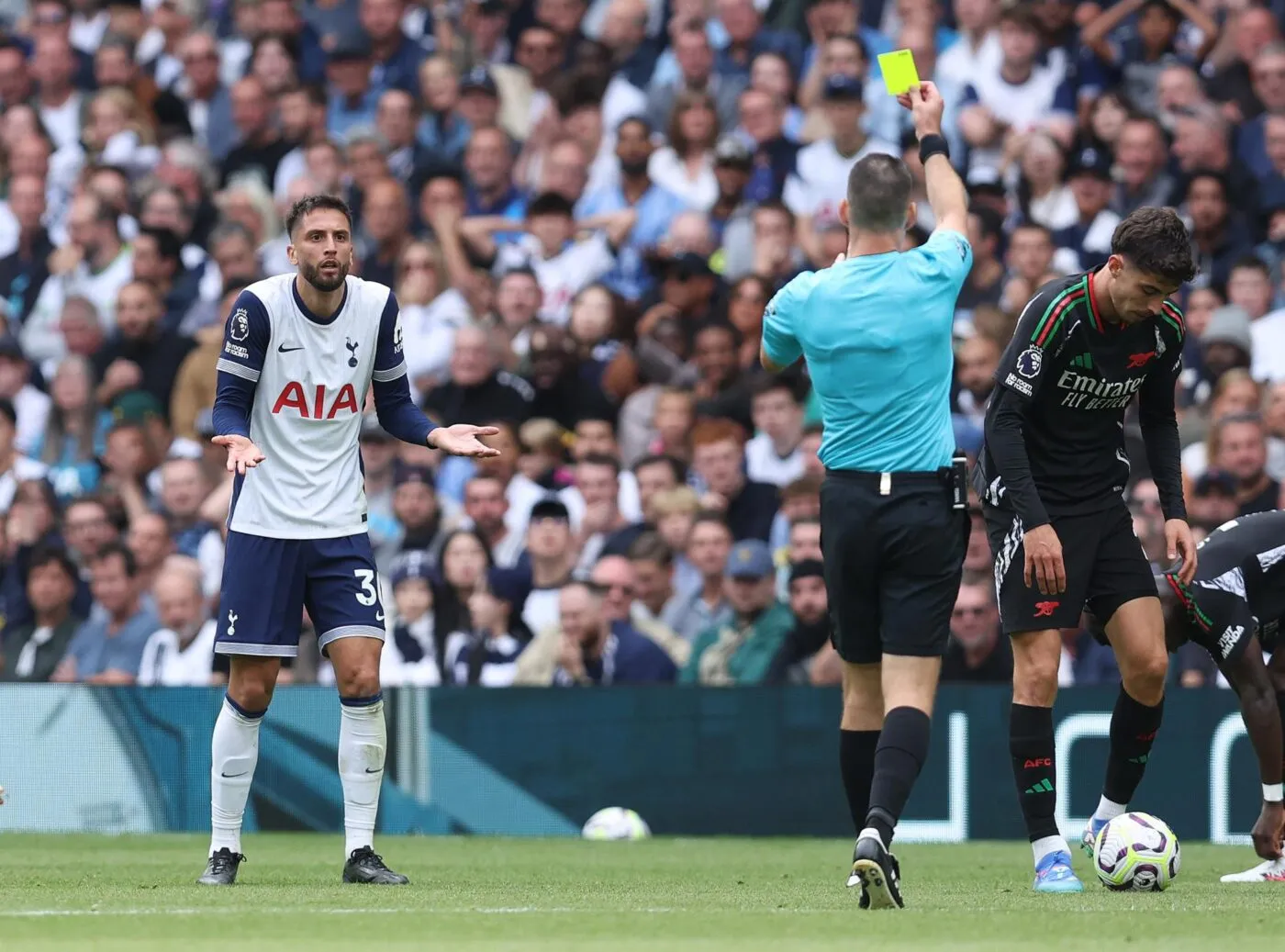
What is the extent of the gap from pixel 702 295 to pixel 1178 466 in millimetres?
7162

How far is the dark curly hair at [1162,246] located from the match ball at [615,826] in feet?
18.4

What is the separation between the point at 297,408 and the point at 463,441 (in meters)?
0.66

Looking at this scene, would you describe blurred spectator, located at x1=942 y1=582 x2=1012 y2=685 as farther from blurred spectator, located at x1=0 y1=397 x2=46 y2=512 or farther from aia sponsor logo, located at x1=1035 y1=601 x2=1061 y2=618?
blurred spectator, located at x1=0 y1=397 x2=46 y2=512

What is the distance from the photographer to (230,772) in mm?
8109

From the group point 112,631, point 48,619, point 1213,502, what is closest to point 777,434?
point 1213,502

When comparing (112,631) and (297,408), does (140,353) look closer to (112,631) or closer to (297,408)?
(112,631)

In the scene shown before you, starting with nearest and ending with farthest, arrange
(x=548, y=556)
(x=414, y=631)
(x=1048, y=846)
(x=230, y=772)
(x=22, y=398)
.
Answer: (x=1048, y=846) → (x=230, y=772) → (x=414, y=631) → (x=548, y=556) → (x=22, y=398)

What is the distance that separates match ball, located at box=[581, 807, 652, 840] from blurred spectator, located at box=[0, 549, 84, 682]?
13.7 feet

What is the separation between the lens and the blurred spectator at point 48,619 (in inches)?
560

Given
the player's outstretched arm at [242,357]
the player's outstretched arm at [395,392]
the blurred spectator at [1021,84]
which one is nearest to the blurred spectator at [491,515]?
the blurred spectator at [1021,84]

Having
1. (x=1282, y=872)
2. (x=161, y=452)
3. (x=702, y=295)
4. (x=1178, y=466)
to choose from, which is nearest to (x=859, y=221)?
(x=1178, y=466)

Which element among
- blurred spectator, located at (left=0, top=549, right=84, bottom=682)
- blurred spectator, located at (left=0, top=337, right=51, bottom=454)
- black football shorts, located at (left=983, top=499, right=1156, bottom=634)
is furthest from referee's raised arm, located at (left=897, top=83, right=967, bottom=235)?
Result: blurred spectator, located at (left=0, top=337, right=51, bottom=454)

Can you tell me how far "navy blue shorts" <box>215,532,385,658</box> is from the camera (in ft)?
26.2

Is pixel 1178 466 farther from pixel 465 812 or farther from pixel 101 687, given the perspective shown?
pixel 101 687
